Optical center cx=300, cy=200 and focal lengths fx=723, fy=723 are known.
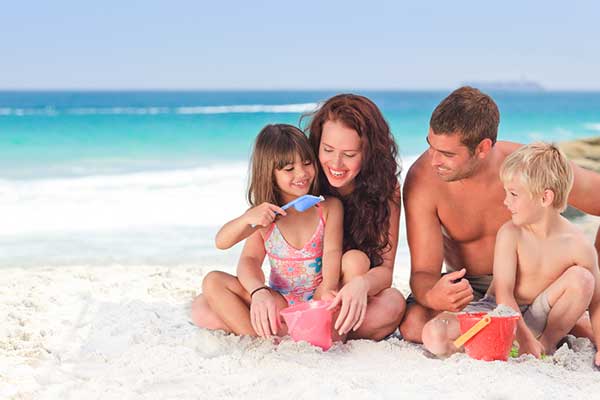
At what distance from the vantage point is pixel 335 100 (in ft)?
10.1

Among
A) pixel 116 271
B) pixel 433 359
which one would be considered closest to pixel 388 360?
pixel 433 359

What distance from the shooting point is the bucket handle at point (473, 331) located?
254cm

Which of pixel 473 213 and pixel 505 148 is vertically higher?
pixel 505 148

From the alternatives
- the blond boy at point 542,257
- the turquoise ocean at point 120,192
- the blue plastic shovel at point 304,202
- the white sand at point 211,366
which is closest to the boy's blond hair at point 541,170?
the blond boy at point 542,257

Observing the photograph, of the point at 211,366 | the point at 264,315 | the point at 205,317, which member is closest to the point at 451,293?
the point at 264,315

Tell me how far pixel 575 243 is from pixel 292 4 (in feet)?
106

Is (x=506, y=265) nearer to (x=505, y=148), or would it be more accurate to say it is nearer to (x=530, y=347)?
(x=530, y=347)

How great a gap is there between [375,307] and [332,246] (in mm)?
309

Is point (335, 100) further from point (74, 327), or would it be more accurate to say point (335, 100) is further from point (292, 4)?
point (292, 4)

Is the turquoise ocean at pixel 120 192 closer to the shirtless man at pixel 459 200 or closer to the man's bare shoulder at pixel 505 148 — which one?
the shirtless man at pixel 459 200

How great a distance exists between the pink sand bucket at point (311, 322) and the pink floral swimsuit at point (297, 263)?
28cm

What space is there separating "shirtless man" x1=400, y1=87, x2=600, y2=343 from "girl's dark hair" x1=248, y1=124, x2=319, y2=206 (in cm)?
49

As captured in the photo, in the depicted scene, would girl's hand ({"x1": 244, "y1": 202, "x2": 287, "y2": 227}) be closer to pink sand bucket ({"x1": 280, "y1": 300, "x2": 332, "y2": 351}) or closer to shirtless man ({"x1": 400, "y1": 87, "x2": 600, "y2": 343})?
pink sand bucket ({"x1": 280, "y1": 300, "x2": 332, "y2": 351})

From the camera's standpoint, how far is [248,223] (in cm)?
288
